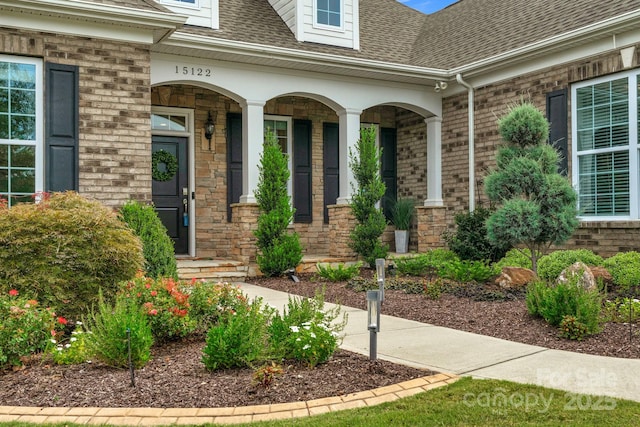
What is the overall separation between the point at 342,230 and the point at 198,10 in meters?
4.55

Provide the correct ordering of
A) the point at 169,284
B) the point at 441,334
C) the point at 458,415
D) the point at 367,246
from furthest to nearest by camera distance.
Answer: the point at 367,246 → the point at 441,334 → the point at 169,284 → the point at 458,415

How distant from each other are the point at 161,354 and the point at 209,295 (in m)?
0.79

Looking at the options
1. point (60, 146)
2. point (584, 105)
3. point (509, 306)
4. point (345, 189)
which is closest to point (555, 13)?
point (584, 105)

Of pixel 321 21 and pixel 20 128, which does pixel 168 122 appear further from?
pixel 321 21

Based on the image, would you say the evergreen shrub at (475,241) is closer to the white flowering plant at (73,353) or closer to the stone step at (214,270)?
the stone step at (214,270)

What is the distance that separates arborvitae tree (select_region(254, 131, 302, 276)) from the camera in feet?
30.3

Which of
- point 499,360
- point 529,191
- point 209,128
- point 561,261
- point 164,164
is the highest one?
point 209,128

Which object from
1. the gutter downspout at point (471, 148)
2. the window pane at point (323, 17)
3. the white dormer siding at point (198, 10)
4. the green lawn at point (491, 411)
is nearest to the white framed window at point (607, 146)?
the gutter downspout at point (471, 148)

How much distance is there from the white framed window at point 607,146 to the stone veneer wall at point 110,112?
638 cm

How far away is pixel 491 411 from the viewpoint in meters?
3.16

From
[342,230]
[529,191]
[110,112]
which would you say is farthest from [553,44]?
[110,112]

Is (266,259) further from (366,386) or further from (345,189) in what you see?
(366,386)

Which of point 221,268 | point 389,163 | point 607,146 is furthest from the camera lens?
point 389,163

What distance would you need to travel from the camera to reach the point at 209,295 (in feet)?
16.8
